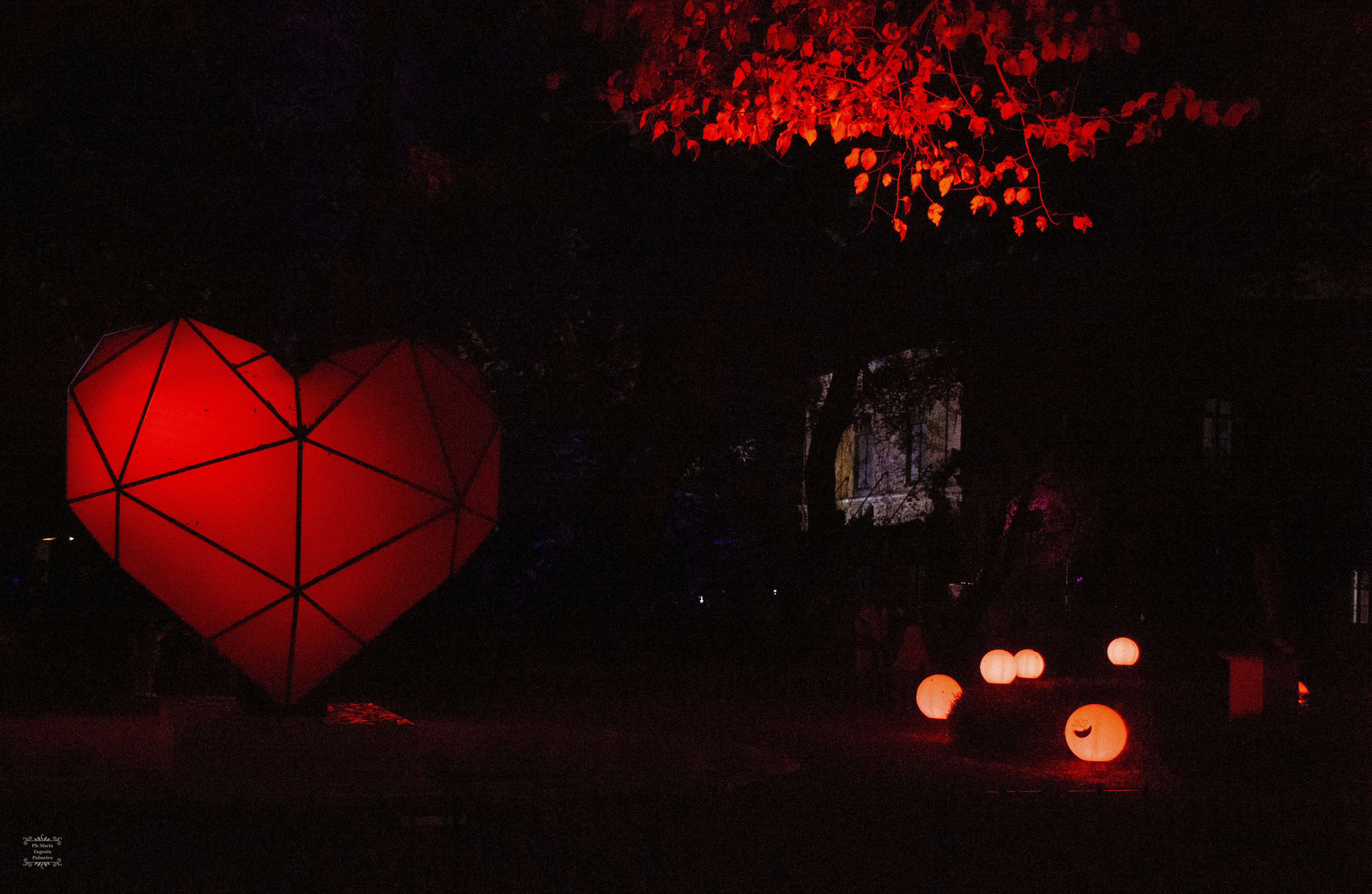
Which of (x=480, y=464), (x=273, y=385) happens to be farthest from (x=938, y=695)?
(x=273, y=385)

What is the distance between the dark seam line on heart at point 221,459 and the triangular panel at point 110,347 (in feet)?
2.29

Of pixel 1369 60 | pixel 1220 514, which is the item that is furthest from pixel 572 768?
pixel 1220 514

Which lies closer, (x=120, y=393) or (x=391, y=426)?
(x=120, y=393)

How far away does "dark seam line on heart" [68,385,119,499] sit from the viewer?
7.85 metres

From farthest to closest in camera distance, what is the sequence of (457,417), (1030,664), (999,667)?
(1030,664) → (999,667) → (457,417)

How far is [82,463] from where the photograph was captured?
7996 mm

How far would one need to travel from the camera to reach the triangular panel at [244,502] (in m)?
7.83

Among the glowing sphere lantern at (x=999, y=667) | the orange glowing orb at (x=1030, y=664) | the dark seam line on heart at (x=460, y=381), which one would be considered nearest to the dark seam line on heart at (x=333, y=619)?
the dark seam line on heart at (x=460, y=381)

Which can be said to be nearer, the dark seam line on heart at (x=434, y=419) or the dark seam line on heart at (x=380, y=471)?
the dark seam line on heart at (x=380, y=471)

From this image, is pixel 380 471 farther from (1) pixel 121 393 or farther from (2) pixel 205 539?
(1) pixel 121 393

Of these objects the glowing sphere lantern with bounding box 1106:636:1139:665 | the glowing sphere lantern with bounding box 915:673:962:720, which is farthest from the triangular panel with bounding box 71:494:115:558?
the glowing sphere lantern with bounding box 1106:636:1139:665

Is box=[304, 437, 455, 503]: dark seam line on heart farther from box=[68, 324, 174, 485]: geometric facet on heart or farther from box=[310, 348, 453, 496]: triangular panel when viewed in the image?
box=[68, 324, 174, 485]: geometric facet on heart

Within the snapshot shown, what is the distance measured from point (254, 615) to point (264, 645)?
0.21m

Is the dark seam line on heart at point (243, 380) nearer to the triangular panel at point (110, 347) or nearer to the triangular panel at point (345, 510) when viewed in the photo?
the triangular panel at point (345, 510)
